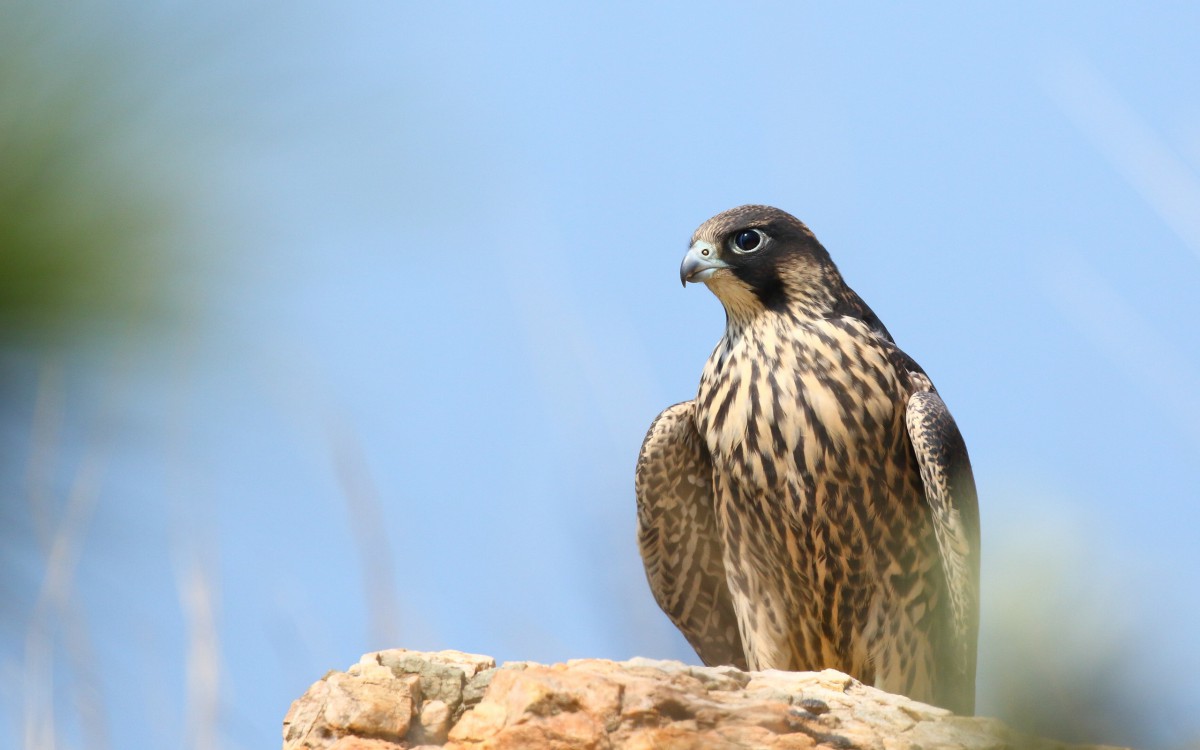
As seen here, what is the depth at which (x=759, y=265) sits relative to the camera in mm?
3854

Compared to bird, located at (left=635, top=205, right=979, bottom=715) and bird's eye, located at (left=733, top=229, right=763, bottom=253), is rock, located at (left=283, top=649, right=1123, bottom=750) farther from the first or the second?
bird's eye, located at (left=733, top=229, right=763, bottom=253)

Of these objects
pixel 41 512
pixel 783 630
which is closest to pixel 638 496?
pixel 783 630

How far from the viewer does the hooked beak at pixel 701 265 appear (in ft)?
12.6

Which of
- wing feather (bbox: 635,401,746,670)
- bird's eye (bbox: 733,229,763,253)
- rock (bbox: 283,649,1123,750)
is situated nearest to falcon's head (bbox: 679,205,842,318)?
bird's eye (bbox: 733,229,763,253)

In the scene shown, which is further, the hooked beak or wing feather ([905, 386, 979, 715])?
the hooked beak

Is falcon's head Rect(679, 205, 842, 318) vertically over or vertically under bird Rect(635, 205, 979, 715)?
over

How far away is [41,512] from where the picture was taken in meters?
1.87

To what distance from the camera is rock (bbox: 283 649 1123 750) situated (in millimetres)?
2287

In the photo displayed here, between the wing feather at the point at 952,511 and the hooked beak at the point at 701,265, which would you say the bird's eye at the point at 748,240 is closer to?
the hooked beak at the point at 701,265

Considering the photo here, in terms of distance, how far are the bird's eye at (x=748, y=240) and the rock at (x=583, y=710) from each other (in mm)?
1627

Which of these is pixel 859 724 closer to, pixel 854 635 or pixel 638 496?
pixel 854 635

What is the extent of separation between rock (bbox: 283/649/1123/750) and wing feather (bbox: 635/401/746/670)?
1.51 meters

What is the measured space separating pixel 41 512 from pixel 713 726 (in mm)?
1168

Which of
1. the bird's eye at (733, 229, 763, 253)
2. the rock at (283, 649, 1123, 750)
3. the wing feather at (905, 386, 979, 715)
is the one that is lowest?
the wing feather at (905, 386, 979, 715)
